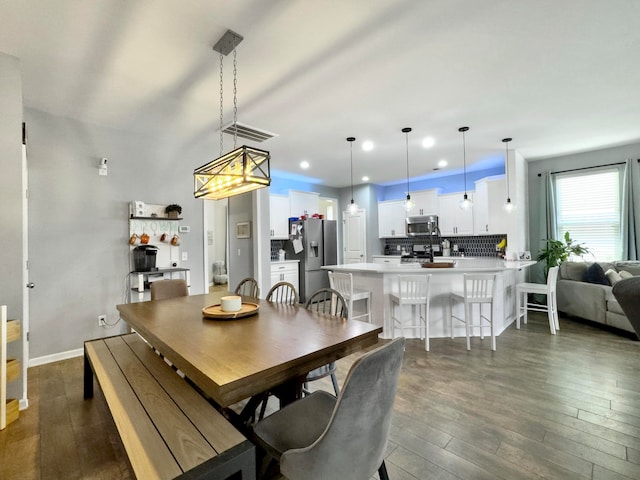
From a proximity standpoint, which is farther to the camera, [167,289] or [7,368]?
[167,289]

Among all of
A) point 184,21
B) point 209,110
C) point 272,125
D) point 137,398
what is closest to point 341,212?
point 272,125

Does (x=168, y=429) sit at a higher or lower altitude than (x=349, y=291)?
lower

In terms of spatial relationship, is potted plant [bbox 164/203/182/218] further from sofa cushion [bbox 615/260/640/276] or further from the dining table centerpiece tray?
sofa cushion [bbox 615/260/640/276]

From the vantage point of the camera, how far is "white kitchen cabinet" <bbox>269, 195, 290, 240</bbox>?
20.8 feet

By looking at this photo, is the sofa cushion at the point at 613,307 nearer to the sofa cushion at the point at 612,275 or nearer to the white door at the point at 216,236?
the sofa cushion at the point at 612,275

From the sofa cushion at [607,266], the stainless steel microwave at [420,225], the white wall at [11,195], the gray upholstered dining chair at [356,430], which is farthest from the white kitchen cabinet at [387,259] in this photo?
the white wall at [11,195]

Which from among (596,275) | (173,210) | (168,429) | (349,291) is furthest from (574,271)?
(173,210)

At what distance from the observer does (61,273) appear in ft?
10.9

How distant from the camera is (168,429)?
125cm

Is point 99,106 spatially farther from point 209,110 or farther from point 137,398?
point 137,398

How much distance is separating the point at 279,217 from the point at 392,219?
2.81 meters

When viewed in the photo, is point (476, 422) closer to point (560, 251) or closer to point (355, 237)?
point (560, 251)

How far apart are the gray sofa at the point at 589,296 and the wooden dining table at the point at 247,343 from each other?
409 cm

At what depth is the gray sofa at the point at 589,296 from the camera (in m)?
3.92
